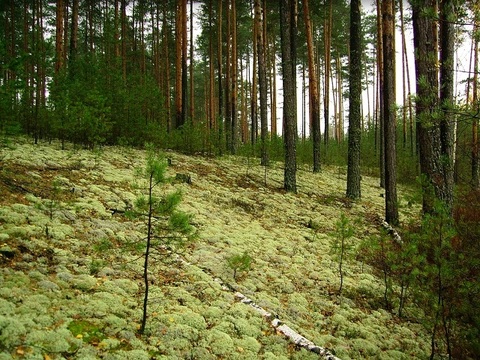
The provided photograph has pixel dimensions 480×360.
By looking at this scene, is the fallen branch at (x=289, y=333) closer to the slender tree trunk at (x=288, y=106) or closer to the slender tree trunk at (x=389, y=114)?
the slender tree trunk at (x=389, y=114)

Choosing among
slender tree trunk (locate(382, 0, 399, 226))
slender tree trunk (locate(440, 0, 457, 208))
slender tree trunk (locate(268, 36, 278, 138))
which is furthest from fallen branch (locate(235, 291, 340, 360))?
slender tree trunk (locate(268, 36, 278, 138))

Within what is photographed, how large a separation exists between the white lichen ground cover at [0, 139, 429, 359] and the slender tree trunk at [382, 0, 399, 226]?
2350 mm

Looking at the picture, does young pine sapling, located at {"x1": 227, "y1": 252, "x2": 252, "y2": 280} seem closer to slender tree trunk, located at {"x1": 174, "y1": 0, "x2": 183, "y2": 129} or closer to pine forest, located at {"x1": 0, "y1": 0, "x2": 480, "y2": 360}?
pine forest, located at {"x1": 0, "y1": 0, "x2": 480, "y2": 360}

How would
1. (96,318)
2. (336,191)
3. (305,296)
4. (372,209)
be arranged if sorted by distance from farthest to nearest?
(336,191) < (372,209) < (305,296) < (96,318)

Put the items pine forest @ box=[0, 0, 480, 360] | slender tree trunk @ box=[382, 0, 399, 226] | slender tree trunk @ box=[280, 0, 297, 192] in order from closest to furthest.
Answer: pine forest @ box=[0, 0, 480, 360] < slender tree trunk @ box=[382, 0, 399, 226] < slender tree trunk @ box=[280, 0, 297, 192]

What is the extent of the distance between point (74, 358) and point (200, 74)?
4155cm

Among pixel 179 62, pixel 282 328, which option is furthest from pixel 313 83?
pixel 282 328

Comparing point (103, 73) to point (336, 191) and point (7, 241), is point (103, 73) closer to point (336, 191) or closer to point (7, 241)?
point (7, 241)

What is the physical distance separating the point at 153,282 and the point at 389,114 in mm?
9093

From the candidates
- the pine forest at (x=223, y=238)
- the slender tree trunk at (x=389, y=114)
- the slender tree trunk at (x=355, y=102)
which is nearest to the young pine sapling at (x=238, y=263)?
the pine forest at (x=223, y=238)

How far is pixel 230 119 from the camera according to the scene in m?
19.1

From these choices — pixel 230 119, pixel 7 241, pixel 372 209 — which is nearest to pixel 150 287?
pixel 7 241

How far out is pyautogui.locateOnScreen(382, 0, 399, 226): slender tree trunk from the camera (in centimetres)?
942

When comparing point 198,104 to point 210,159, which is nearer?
point 210,159
